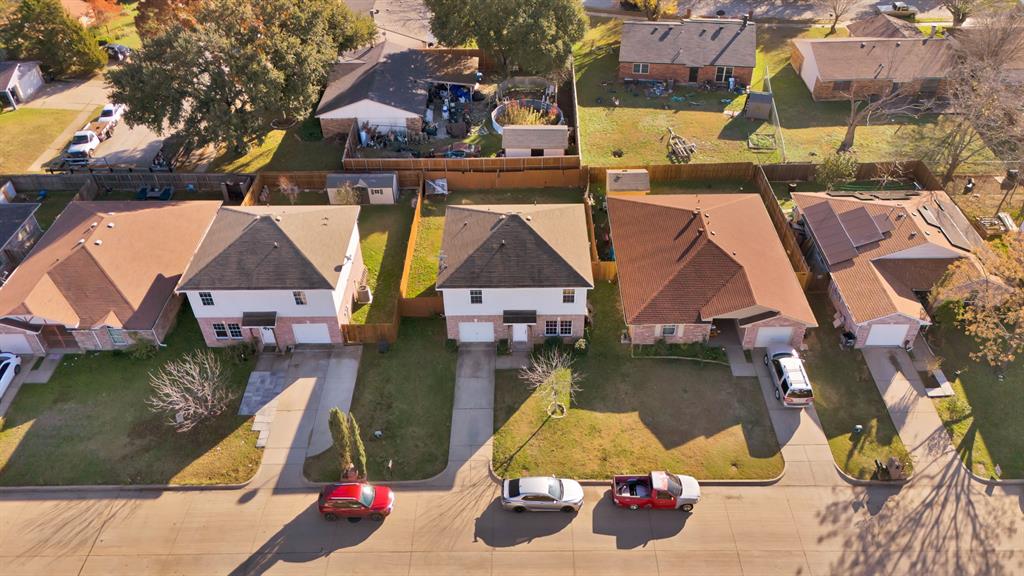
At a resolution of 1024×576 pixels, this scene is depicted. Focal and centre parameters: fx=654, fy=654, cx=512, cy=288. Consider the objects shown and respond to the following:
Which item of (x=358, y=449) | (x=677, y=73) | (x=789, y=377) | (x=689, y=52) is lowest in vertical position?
(x=789, y=377)

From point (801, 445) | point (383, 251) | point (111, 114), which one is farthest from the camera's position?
point (111, 114)

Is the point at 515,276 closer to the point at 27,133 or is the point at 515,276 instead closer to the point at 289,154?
the point at 289,154

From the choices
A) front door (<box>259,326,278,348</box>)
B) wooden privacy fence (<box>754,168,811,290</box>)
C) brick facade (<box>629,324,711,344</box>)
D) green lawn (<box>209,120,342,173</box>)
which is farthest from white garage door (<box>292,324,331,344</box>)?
wooden privacy fence (<box>754,168,811,290</box>)

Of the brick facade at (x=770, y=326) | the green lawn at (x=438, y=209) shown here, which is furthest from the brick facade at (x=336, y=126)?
the brick facade at (x=770, y=326)

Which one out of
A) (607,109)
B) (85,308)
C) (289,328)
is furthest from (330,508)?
(607,109)

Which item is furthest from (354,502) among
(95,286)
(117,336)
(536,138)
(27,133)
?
(27,133)

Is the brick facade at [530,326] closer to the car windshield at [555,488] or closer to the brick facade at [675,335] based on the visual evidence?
the brick facade at [675,335]

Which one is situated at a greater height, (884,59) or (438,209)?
(884,59)

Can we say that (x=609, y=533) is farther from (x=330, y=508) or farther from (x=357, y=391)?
(x=357, y=391)
